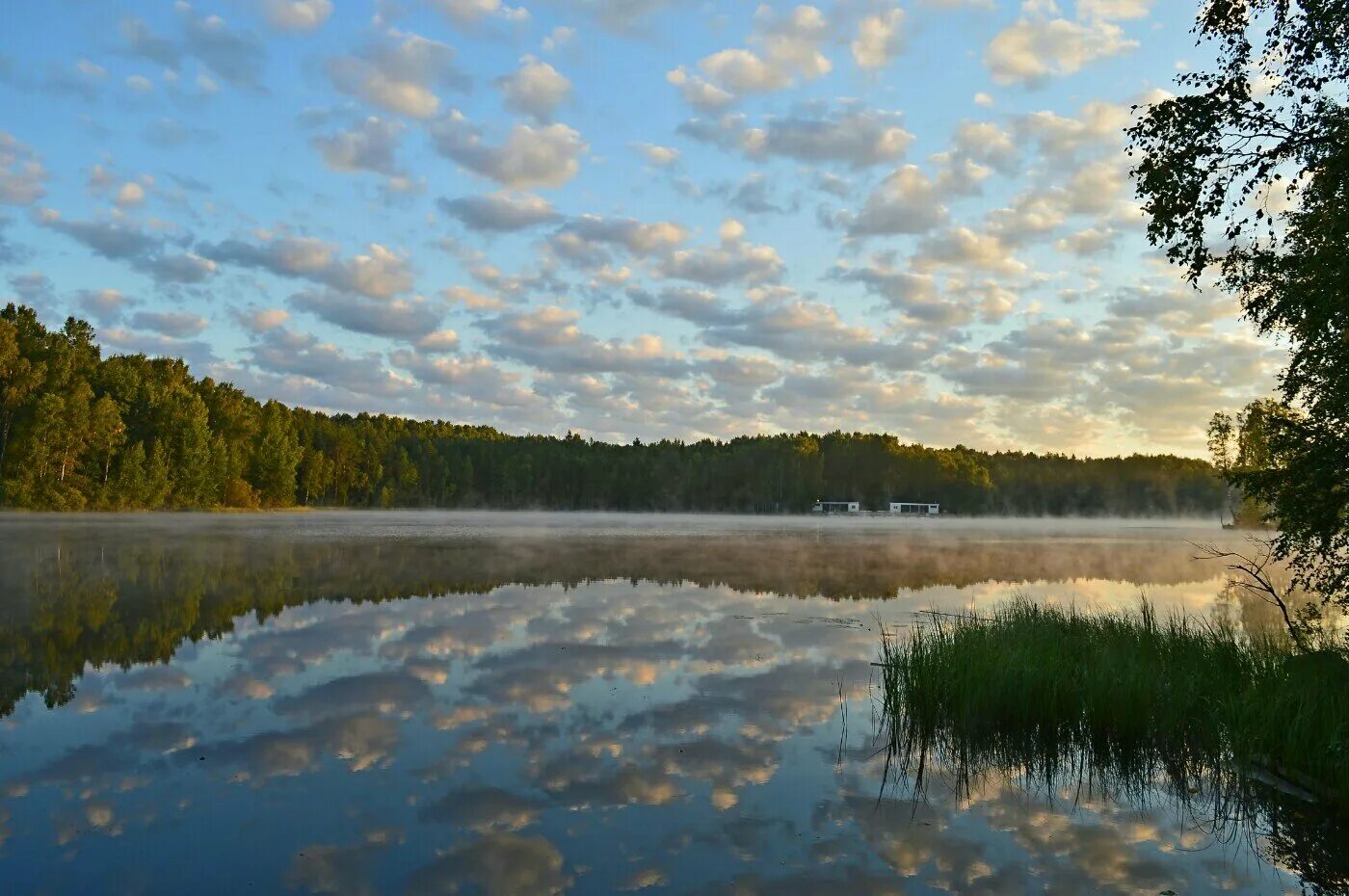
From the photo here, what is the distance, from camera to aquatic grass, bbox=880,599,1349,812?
415 inches

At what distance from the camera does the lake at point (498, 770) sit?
766cm

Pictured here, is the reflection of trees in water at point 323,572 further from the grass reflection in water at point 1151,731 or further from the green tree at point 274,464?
the green tree at point 274,464

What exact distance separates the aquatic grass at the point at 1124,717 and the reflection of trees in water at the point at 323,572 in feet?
41.5

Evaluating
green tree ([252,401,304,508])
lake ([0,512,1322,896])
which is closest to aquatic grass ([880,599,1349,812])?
lake ([0,512,1322,896])

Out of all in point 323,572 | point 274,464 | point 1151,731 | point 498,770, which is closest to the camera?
point 498,770

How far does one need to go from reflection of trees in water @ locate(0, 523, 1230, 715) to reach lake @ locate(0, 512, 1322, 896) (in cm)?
26

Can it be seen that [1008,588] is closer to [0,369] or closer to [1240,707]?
[1240,707]

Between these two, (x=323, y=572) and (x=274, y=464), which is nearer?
(x=323, y=572)

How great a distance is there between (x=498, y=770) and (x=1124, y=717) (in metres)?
8.40

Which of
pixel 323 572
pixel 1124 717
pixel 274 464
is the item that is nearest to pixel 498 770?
pixel 1124 717

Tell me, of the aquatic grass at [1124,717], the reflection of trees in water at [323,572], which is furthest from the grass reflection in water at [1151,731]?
the reflection of trees in water at [323,572]

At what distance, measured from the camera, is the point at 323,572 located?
33.7m

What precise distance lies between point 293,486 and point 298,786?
483ft

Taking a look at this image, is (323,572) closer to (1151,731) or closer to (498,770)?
(498,770)
